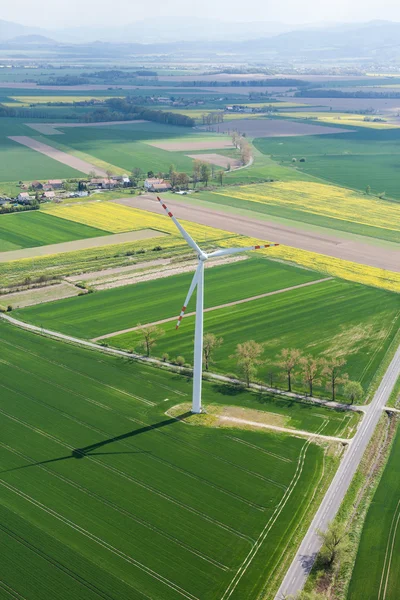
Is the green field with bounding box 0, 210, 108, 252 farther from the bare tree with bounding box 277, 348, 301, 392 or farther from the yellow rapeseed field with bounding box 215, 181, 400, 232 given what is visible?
the bare tree with bounding box 277, 348, 301, 392

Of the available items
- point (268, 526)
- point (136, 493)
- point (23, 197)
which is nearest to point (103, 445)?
point (136, 493)

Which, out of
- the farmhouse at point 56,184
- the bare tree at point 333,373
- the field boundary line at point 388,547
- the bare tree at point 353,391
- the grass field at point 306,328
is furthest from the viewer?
the farmhouse at point 56,184

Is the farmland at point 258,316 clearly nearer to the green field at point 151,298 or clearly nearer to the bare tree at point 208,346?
the green field at point 151,298

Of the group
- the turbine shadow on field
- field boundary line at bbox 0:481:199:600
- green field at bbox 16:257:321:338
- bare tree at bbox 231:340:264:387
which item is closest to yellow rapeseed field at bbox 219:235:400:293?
green field at bbox 16:257:321:338

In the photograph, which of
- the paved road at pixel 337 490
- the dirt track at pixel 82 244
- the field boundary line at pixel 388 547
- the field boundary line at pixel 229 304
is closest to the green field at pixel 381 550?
the field boundary line at pixel 388 547

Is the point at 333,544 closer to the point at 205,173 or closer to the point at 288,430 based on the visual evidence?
the point at 288,430

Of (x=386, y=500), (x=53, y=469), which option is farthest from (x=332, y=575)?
(x=53, y=469)
